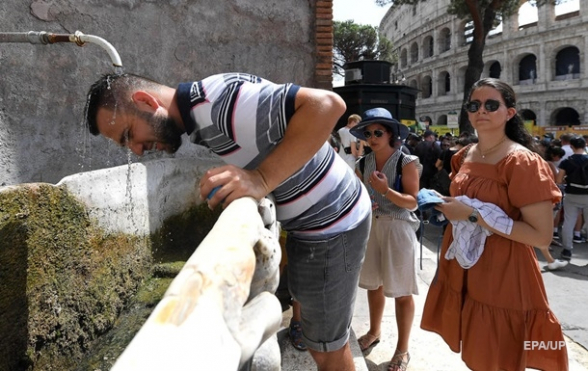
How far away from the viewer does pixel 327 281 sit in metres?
1.97

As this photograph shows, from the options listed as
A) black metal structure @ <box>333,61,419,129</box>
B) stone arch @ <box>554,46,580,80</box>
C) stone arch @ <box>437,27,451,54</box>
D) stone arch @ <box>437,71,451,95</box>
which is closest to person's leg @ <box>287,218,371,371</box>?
black metal structure @ <box>333,61,419,129</box>

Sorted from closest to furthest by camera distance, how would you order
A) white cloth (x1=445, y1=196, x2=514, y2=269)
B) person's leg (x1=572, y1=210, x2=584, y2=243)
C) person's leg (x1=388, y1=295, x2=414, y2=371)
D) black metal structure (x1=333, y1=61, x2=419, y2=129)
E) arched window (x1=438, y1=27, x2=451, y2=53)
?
1. white cloth (x1=445, y1=196, x2=514, y2=269)
2. person's leg (x1=388, y1=295, x2=414, y2=371)
3. person's leg (x1=572, y1=210, x2=584, y2=243)
4. black metal structure (x1=333, y1=61, x2=419, y2=129)
5. arched window (x1=438, y1=27, x2=451, y2=53)

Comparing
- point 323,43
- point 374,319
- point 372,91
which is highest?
point 372,91

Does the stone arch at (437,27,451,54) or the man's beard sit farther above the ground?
Result: the stone arch at (437,27,451,54)

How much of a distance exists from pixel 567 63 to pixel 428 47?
49.3 feet

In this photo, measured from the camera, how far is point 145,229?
10.6 feet

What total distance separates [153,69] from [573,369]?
5.38 metres

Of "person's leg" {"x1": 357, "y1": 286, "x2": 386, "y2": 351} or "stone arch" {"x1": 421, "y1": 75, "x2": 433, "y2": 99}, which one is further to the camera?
"stone arch" {"x1": 421, "y1": 75, "x2": 433, "y2": 99}

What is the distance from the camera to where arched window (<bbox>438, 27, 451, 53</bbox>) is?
4481cm

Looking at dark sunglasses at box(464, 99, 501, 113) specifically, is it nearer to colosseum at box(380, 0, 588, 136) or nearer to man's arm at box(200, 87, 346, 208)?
man's arm at box(200, 87, 346, 208)

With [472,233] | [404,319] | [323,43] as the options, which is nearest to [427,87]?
[323,43]

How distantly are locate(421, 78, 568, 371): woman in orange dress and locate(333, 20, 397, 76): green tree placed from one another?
1505 inches

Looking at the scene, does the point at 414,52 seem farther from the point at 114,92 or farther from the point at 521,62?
the point at 114,92

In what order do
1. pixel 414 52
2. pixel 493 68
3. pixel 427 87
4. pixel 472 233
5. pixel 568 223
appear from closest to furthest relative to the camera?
pixel 472 233 < pixel 568 223 < pixel 493 68 < pixel 427 87 < pixel 414 52
